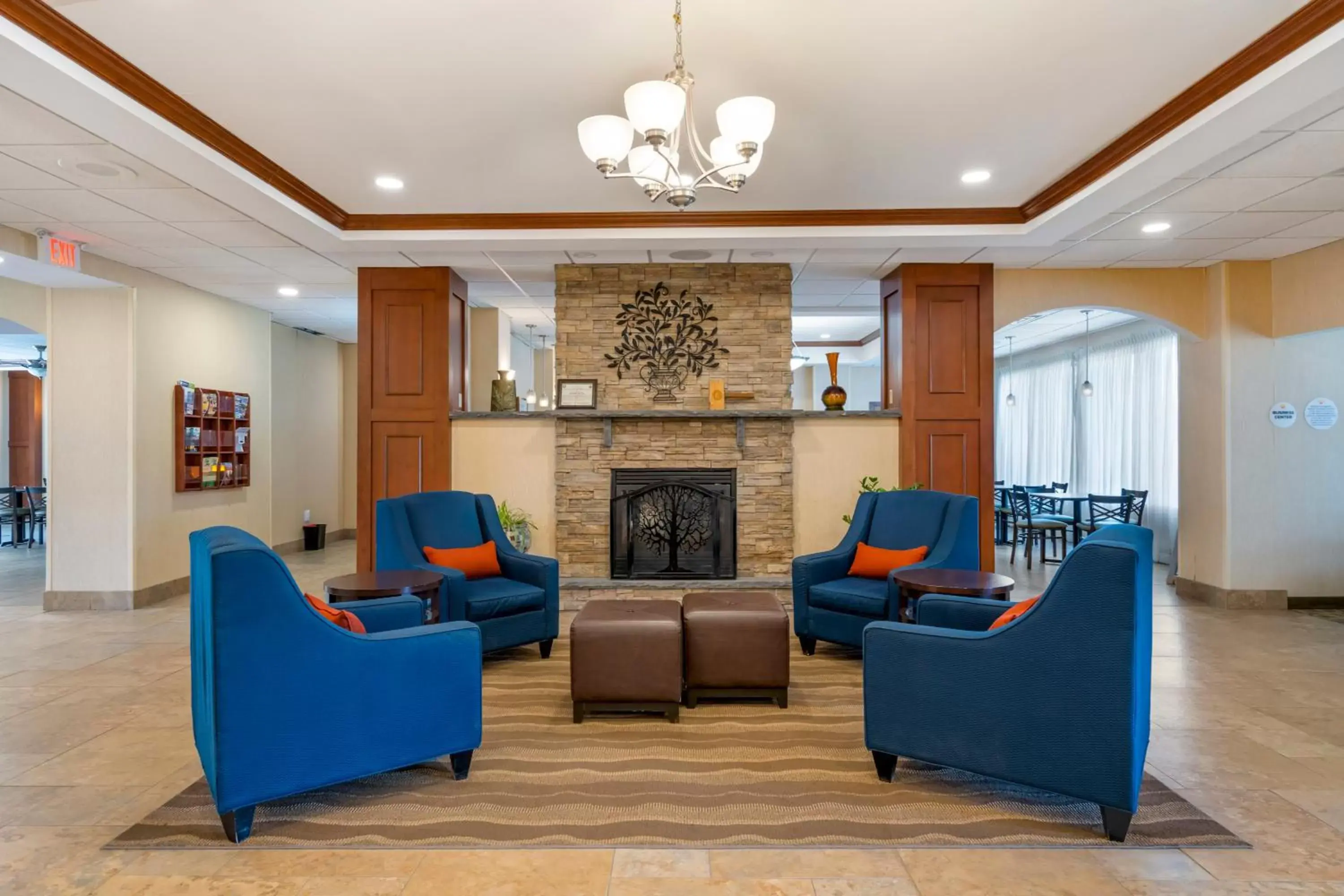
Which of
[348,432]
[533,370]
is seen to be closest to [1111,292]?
[533,370]

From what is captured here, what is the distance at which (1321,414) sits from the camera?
6102 millimetres

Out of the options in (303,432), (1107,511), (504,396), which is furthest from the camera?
(303,432)

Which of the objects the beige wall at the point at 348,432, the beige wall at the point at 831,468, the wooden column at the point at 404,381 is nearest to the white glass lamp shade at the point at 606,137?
the wooden column at the point at 404,381

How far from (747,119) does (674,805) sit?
247cm

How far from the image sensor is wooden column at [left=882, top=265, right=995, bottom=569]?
6.14 meters

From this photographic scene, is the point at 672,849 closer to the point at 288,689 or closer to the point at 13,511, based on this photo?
the point at 288,689

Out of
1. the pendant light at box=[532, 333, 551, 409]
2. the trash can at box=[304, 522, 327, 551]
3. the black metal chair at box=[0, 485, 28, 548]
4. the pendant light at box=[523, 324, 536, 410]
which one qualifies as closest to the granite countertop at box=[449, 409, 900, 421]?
the pendant light at box=[523, 324, 536, 410]

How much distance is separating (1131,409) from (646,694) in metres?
7.56

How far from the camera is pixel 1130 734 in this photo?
2.29 metres

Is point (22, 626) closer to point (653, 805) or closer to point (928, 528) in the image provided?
point (653, 805)

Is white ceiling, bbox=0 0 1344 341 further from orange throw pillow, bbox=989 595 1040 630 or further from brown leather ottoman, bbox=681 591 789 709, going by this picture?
brown leather ottoman, bbox=681 591 789 709

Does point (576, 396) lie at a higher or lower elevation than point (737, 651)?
higher

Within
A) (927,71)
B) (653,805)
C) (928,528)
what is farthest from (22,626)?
(927,71)

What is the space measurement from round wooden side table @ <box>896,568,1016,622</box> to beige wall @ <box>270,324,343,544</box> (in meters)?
6.77
